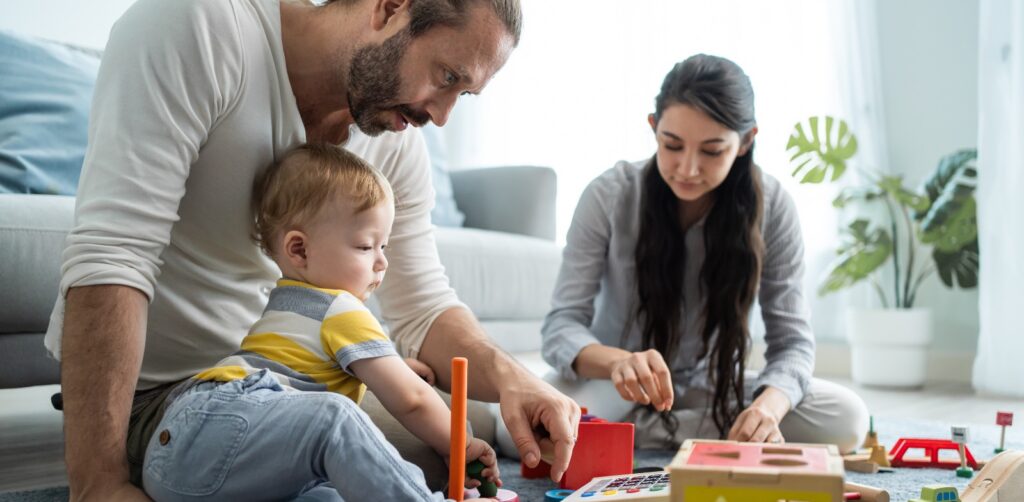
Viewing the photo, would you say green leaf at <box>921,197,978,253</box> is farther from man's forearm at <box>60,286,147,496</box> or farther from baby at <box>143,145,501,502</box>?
man's forearm at <box>60,286,147,496</box>

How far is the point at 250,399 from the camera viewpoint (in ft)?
3.39

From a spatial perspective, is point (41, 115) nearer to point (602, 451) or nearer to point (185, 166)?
point (185, 166)

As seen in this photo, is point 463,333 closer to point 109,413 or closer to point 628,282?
point 109,413

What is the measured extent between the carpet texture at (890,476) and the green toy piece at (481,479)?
0.20 meters

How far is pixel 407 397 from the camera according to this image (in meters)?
1.15

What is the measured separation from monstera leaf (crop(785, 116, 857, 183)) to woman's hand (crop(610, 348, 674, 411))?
223 cm

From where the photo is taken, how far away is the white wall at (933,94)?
359 centimetres

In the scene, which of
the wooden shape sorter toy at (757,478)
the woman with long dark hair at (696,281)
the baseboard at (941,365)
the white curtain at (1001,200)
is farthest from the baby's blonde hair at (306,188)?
the white curtain at (1001,200)

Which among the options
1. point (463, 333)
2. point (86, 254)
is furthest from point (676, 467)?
point (463, 333)

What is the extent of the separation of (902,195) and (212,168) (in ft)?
9.19

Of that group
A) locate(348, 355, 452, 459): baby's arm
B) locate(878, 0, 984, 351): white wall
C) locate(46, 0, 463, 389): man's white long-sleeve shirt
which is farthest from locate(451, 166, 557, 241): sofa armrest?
locate(348, 355, 452, 459): baby's arm

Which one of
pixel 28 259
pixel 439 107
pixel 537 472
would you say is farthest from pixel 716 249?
pixel 28 259

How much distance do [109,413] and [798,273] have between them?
138 cm

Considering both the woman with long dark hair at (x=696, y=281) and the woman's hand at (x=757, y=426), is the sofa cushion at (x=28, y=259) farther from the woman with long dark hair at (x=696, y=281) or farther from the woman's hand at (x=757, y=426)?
the woman's hand at (x=757, y=426)
